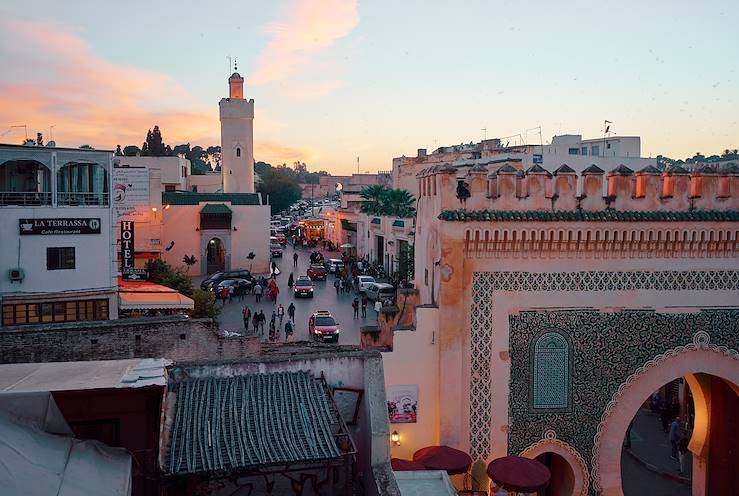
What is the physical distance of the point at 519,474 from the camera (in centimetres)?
936

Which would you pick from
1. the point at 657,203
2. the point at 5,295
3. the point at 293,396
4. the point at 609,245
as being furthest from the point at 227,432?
the point at 5,295

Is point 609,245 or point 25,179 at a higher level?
point 25,179

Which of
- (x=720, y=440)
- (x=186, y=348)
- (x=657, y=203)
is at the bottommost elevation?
(x=720, y=440)

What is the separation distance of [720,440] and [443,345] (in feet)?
18.4

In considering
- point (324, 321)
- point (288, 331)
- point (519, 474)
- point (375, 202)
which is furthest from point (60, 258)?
point (375, 202)

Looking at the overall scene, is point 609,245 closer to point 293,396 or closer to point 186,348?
point 293,396

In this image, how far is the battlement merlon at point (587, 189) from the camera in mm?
10195

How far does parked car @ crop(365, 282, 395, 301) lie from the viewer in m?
29.3

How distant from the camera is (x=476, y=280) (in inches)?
405

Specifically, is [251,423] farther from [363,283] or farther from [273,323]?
[363,283]

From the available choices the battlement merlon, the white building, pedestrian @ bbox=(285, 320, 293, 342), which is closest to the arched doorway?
pedestrian @ bbox=(285, 320, 293, 342)

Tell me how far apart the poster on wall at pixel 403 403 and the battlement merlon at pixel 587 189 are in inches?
112

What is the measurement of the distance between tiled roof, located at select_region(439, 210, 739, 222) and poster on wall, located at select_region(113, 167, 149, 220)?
21483 millimetres

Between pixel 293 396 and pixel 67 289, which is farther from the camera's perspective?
pixel 67 289
